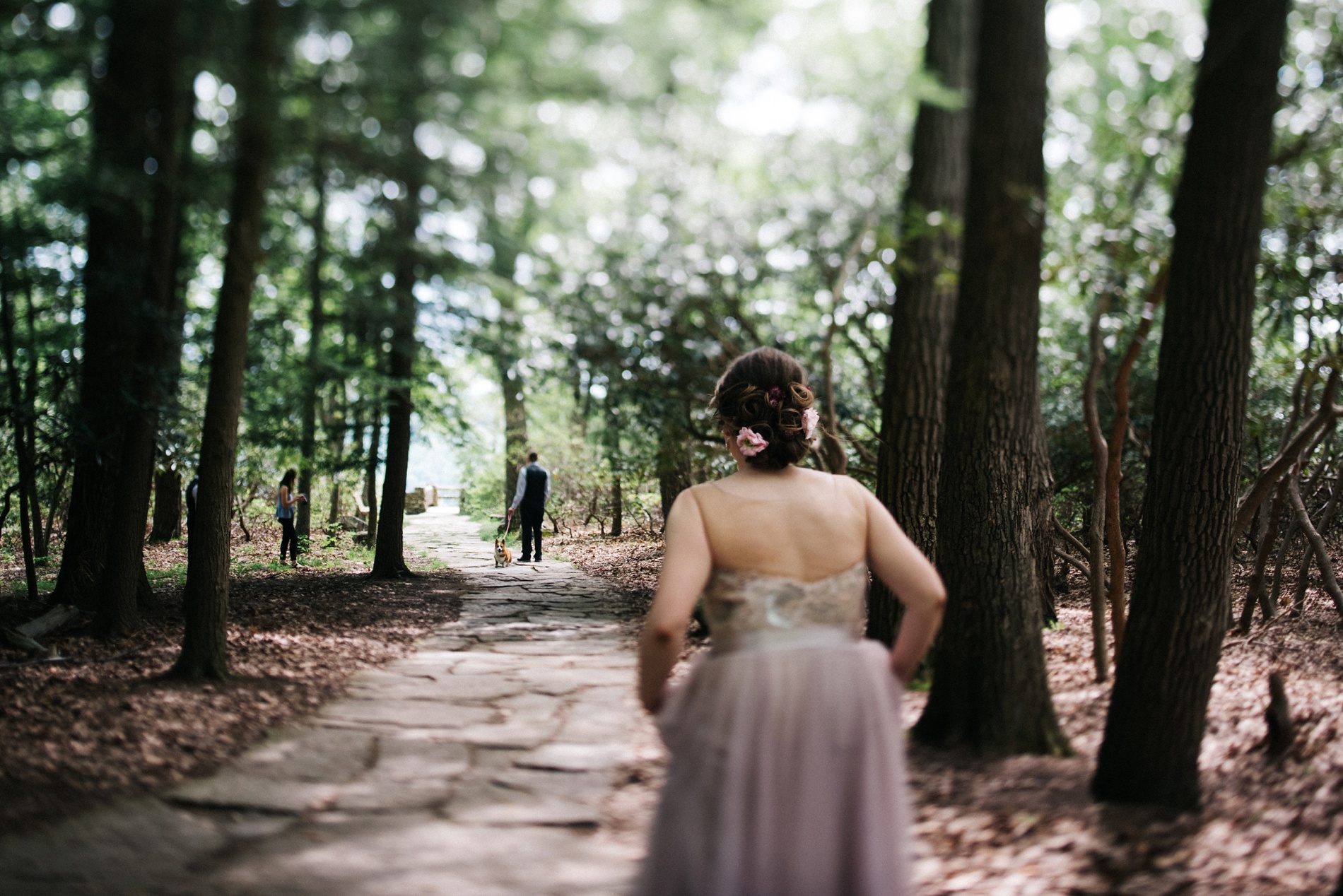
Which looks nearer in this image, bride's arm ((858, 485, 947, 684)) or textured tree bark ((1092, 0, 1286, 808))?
bride's arm ((858, 485, 947, 684))

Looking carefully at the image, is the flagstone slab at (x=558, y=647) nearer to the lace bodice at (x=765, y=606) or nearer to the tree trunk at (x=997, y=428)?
the tree trunk at (x=997, y=428)

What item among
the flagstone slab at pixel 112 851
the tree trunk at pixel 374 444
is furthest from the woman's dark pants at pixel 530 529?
the flagstone slab at pixel 112 851

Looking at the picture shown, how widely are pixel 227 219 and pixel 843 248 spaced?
5465 mm

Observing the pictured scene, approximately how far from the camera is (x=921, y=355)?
20.6 feet

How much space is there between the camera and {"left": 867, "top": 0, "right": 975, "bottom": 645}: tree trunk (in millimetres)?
6102

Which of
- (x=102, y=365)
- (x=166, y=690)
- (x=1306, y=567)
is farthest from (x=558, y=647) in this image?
(x=1306, y=567)

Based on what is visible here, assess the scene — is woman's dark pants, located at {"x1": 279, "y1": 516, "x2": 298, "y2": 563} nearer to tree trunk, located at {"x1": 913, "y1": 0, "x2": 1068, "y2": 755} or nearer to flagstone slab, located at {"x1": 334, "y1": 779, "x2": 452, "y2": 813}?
flagstone slab, located at {"x1": 334, "y1": 779, "x2": 452, "y2": 813}

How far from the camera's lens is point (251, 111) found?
4.65 metres

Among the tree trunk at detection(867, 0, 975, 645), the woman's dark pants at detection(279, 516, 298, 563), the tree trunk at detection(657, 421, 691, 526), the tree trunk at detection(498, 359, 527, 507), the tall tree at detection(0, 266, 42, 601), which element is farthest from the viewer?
the woman's dark pants at detection(279, 516, 298, 563)

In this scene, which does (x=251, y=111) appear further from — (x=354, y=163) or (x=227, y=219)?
(x=227, y=219)

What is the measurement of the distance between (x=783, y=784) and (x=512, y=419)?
56.2ft

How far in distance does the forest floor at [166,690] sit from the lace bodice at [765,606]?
2861 millimetres

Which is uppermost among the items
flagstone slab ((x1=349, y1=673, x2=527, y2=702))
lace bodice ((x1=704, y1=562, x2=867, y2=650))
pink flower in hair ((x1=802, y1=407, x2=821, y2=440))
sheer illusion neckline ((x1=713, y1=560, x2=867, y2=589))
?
pink flower in hair ((x1=802, y1=407, x2=821, y2=440))

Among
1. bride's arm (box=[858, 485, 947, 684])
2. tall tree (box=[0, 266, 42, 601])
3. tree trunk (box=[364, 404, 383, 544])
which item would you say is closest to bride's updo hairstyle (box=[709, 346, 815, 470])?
bride's arm (box=[858, 485, 947, 684])
